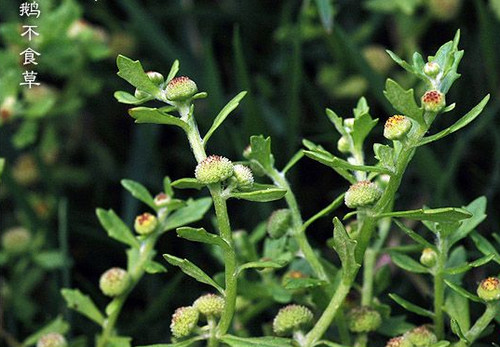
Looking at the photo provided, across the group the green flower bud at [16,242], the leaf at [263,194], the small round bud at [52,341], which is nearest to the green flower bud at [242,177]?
the leaf at [263,194]

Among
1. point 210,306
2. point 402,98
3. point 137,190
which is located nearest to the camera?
point 402,98

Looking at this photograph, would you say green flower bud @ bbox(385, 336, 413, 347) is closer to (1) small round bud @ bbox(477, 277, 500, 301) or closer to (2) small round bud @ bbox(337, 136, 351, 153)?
(1) small round bud @ bbox(477, 277, 500, 301)

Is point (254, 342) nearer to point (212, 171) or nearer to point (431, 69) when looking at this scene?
point (212, 171)

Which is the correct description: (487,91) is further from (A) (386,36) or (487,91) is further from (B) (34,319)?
(B) (34,319)

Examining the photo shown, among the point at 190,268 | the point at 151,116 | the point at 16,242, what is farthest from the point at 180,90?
the point at 16,242

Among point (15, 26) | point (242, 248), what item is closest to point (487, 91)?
point (242, 248)

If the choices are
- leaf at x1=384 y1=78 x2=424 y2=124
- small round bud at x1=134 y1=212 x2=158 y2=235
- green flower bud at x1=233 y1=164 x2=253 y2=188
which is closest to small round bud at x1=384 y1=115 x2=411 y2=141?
leaf at x1=384 y1=78 x2=424 y2=124
